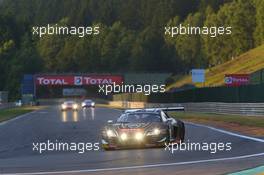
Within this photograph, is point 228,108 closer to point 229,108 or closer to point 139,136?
point 229,108

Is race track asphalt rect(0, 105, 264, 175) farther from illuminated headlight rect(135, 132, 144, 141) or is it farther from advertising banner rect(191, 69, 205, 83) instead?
advertising banner rect(191, 69, 205, 83)

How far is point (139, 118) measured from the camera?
2006 cm

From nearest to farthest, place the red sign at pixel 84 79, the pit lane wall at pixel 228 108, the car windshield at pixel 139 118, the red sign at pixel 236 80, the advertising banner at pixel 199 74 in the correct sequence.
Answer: the car windshield at pixel 139 118 → the pit lane wall at pixel 228 108 → the red sign at pixel 236 80 → the advertising banner at pixel 199 74 → the red sign at pixel 84 79

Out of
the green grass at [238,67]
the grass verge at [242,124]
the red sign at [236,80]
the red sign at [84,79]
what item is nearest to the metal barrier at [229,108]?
the red sign at [236,80]

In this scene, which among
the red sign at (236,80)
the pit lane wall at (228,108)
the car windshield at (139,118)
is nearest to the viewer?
the car windshield at (139,118)

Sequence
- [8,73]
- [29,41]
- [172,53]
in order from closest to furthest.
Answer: [8,73] → [29,41] → [172,53]

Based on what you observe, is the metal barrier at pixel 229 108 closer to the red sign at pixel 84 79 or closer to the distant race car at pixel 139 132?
the distant race car at pixel 139 132

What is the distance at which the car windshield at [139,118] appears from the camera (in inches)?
780

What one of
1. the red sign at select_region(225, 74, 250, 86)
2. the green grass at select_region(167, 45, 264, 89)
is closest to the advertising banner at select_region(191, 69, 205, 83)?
the red sign at select_region(225, 74, 250, 86)

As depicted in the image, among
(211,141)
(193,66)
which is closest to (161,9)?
(193,66)

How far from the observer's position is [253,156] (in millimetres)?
16391

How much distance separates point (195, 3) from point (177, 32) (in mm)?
45236

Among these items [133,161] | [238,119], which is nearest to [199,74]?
[238,119]

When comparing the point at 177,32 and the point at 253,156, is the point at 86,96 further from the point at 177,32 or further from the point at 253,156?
the point at 253,156
